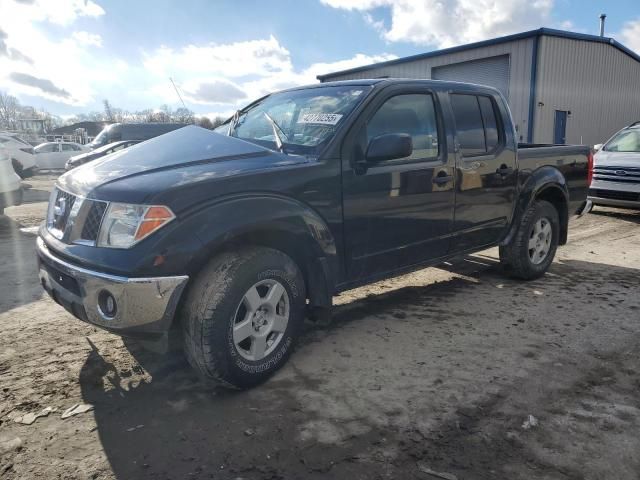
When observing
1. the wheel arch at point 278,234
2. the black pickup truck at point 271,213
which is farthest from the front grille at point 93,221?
the wheel arch at point 278,234

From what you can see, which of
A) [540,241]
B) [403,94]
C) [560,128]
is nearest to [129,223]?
[403,94]

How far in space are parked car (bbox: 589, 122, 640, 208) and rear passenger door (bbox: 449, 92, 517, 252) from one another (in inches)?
206

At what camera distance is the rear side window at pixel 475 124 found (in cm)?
419

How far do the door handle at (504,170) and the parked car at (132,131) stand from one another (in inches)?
494

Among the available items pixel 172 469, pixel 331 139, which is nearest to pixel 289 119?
pixel 331 139

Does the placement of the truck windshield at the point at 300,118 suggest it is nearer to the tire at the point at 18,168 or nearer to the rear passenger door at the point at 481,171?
the rear passenger door at the point at 481,171

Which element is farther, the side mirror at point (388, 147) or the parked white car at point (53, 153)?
the parked white car at point (53, 153)

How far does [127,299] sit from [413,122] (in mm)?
2486

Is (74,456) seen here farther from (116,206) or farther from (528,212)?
(528,212)

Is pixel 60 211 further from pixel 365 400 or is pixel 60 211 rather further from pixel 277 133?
pixel 365 400

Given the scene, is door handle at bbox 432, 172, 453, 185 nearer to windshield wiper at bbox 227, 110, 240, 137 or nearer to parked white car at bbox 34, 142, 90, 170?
windshield wiper at bbox 227, 110, 240, 137

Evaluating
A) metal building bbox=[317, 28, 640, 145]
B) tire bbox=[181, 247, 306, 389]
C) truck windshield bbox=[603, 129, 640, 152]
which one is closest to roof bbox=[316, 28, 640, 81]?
metal building bbox=[317, 28, 640, 145]

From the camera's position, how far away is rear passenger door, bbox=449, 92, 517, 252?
4172 millimetres

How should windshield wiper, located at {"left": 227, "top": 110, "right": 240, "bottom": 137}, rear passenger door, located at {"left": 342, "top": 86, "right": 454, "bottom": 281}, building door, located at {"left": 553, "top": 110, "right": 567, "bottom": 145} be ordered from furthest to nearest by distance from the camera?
1. building door, located at {"left": 553, "top": 110, "right": 567, "bottom": 145}
2. windshield wiper, located at {"left": 227, "top": 110, "right": 240, "bottom": 137}
3. rear passenger door, located at {"left": 342, "top": 86, "right": 454, "bottom": 281}
